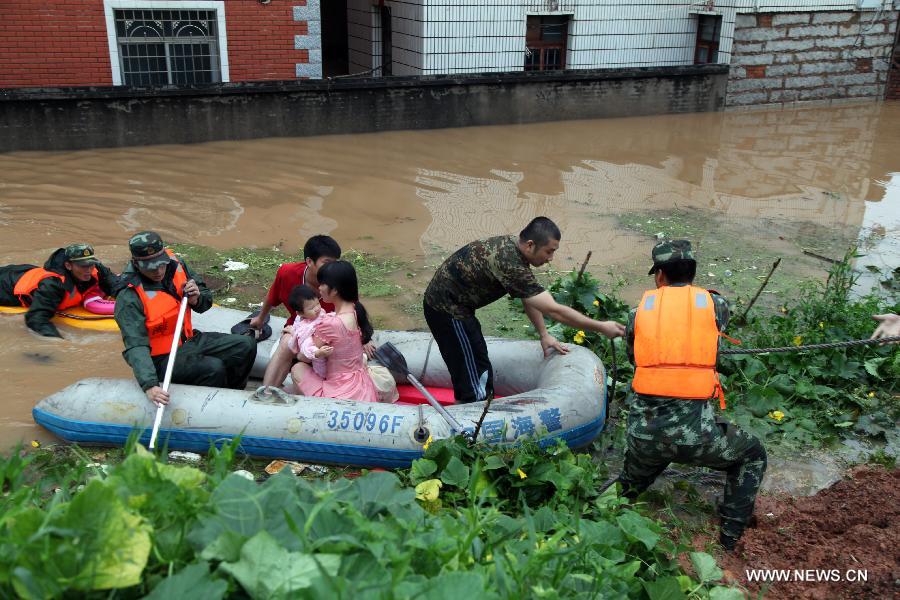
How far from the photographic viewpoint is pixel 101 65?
1315cm

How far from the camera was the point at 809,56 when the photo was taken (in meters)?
17.1

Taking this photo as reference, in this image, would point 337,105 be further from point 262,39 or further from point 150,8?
point 150,8

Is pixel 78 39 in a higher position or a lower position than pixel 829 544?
higher

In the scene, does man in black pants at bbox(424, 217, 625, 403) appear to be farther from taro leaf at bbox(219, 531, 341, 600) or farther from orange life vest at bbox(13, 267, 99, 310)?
orange life vest at bbox(13, 267, 99, 310)

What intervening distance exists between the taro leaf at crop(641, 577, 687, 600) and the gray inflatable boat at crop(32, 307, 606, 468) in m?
1.72

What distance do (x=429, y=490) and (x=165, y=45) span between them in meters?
11.9

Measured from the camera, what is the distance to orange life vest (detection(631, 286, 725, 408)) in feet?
13.5

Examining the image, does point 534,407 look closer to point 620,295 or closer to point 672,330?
point 672,330

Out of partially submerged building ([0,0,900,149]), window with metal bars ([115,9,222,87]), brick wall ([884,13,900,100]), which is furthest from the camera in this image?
brick wall ([884,13,900,100])

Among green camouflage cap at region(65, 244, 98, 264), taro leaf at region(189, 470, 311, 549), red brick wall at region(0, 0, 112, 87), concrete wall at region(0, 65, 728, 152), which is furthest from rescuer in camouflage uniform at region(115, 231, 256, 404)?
red brick wall at region(0, 0, 112, 87)

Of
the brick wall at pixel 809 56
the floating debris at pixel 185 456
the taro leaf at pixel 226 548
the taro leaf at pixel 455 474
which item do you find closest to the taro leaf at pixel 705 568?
the taro leaf at pixel 455 474

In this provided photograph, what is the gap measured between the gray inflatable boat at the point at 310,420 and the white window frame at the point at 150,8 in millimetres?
9564

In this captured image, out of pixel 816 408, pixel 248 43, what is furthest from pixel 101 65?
pixel 816 408

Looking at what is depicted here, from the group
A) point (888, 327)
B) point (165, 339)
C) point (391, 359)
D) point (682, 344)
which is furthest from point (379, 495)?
point (888, 327)
